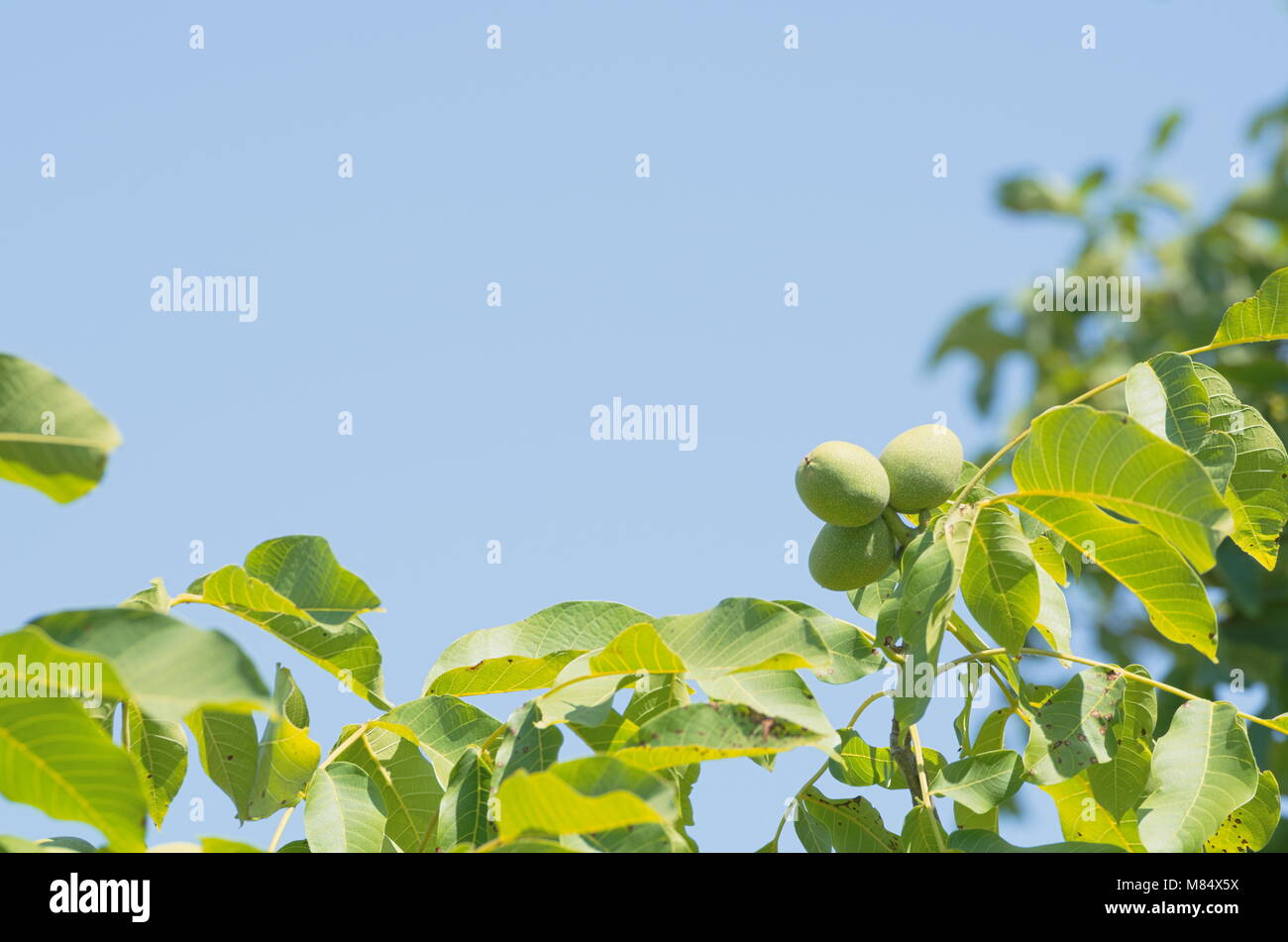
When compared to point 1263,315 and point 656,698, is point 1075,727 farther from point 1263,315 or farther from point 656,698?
point 1263,315

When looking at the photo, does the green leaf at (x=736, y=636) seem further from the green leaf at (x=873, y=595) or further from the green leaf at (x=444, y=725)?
the green leaf at (x=873, y=595)

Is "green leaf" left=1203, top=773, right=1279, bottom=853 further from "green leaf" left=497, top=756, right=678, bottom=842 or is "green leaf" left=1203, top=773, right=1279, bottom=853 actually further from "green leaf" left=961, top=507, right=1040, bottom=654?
"green leaf" left=497, top=756, right=678, bottom=842

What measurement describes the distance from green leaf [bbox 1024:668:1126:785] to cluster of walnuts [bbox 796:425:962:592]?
0.35 metres

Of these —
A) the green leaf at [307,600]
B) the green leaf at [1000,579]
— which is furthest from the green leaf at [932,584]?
the green leaf at [307,600]

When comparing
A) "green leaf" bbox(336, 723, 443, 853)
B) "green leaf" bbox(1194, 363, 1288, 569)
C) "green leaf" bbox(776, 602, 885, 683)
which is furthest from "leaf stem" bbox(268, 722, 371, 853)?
"green leaf" bbox(1194, 363, 1288, 569)

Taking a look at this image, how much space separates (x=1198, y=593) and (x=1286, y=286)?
1.79ft

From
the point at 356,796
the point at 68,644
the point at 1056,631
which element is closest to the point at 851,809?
the point at 1056,631

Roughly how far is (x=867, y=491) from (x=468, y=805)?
0.76m

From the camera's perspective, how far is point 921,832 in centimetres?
155

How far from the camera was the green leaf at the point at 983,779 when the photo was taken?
1599 millimetres

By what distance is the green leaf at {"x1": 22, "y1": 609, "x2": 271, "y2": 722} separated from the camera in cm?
99
